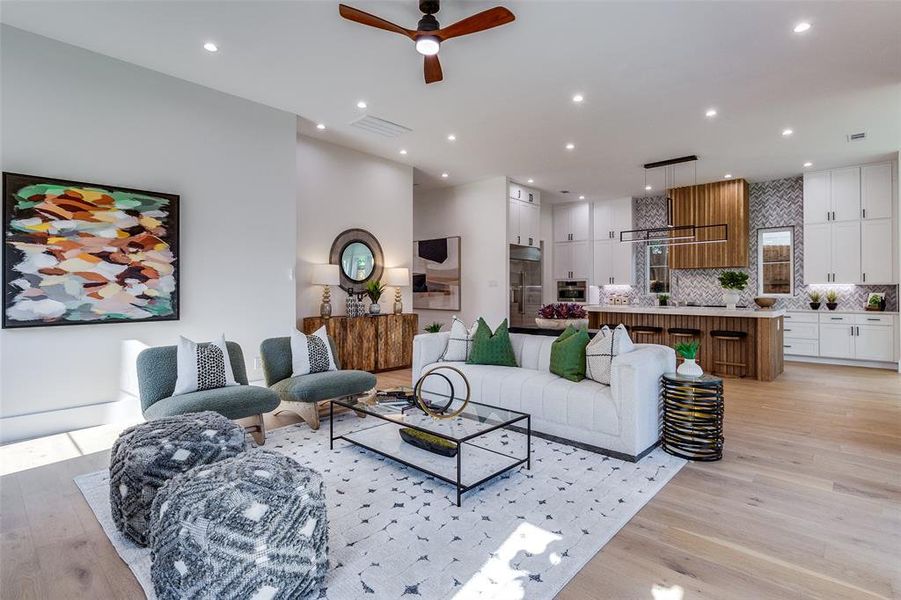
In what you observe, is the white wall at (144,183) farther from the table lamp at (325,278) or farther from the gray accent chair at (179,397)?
the gray accent chair at (179,397)

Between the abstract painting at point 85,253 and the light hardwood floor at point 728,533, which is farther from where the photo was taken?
the abstract painting at point 85,253

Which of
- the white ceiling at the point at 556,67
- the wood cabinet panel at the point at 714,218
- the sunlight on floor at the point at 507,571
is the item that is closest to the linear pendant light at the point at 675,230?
the wood cabinet panel at the point at 714,218

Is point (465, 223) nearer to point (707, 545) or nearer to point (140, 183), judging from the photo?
point (140, 183)

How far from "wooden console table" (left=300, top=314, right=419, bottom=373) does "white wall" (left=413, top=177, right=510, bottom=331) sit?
65.9 inches

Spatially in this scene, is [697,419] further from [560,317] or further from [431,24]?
[431,24]

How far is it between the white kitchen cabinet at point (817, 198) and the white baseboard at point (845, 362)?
221cm

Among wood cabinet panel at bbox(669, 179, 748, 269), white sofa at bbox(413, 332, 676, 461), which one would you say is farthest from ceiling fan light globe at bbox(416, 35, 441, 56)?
wood cabinet panel at bbox(669, 179, 748, 269)

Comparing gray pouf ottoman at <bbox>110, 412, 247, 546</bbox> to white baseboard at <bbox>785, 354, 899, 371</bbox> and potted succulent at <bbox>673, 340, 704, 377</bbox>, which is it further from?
white baseboard at <bbox>785, 354, 899, 371</bbox>

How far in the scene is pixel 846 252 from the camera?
6.89 meters

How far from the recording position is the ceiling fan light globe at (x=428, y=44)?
295cm

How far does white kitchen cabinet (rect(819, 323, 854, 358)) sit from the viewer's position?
22.3ft

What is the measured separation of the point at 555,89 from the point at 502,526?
386cm

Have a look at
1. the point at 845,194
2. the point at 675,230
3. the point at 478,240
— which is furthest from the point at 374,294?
the point at 845,194

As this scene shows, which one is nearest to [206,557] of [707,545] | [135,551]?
[135,551]
